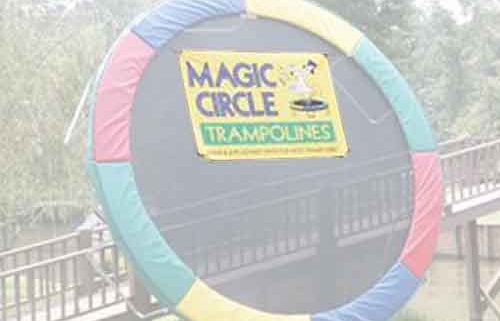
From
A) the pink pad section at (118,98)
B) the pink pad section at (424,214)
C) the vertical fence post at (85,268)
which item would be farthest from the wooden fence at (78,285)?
the pink pad section at (424,214)

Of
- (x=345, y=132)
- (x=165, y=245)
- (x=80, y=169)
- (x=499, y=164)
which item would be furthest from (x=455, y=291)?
(x=165, y=245)

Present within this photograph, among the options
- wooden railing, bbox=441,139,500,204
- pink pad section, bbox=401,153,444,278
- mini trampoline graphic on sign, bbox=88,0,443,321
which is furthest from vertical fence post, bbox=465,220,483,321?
mini trampoline graphic on sign, bbox=88,0,443,321

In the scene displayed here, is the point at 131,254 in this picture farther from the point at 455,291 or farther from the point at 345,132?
the point at 455,291

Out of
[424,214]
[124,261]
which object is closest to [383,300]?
[424,214]

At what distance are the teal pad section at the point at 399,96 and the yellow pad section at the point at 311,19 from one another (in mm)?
90

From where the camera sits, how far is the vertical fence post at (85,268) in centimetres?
471

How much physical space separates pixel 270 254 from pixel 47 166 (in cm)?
449

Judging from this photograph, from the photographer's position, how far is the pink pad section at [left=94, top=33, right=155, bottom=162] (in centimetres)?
352

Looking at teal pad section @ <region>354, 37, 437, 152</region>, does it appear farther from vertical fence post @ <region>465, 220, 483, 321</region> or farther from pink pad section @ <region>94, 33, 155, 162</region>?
vertical fence post @ <region>465, 220, 483, 321</region>

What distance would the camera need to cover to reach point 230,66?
401 cm

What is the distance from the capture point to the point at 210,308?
3.65 metres

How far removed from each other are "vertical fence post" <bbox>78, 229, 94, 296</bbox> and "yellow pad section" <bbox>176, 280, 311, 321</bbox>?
3.70 ft

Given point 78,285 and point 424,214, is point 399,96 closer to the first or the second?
point 424,214

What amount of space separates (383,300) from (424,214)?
57cm
